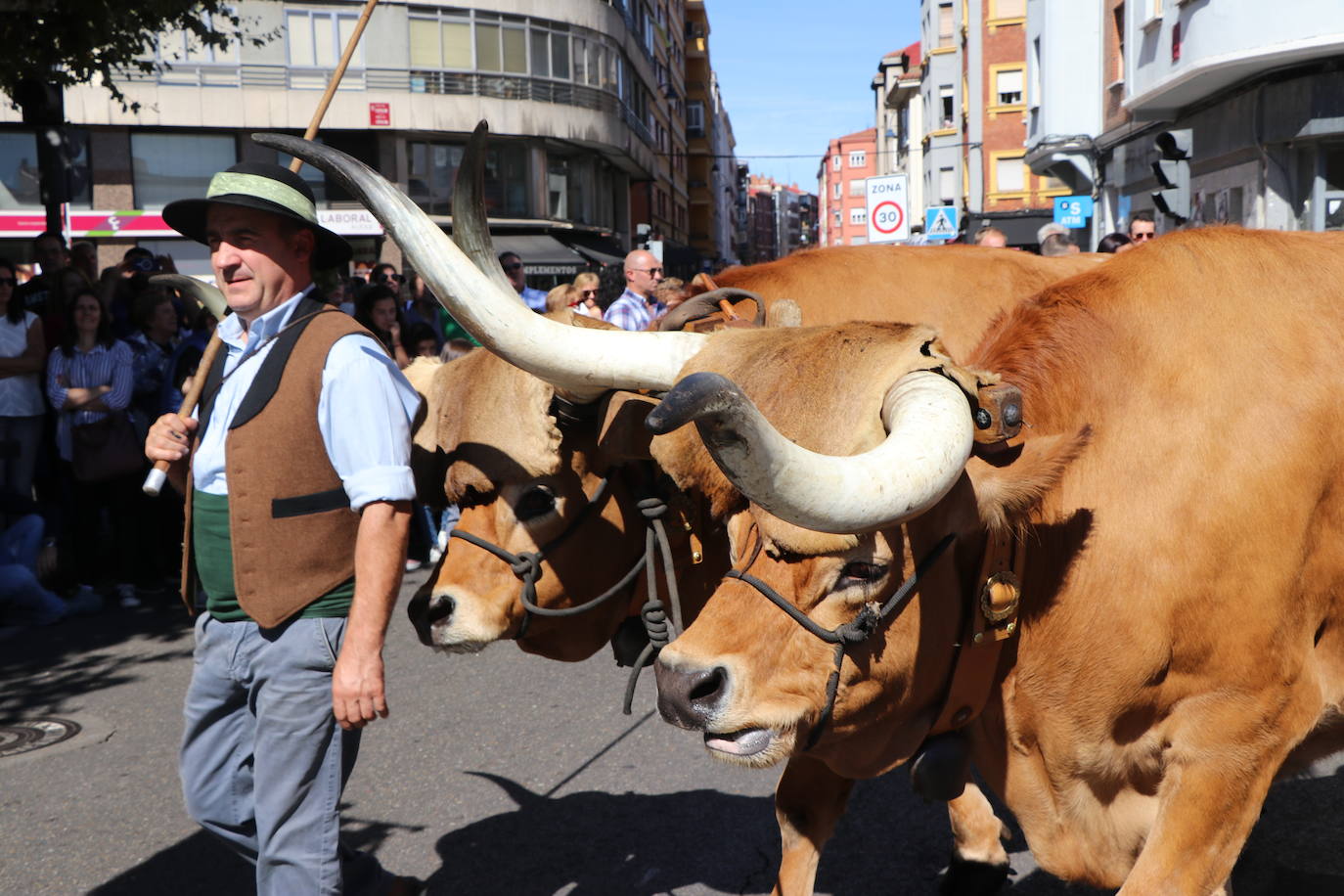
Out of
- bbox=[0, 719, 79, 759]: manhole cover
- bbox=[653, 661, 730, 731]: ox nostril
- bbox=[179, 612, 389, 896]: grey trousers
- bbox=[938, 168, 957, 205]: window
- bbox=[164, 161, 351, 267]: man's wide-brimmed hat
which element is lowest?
bbox=[0, 719, 79, 759]: manhole cover

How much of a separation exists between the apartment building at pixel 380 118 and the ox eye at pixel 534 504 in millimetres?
26896

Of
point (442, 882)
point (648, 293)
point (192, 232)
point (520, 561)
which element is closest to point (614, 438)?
point (520, 561)

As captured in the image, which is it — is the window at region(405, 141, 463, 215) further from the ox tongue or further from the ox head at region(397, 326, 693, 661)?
the ox tongue

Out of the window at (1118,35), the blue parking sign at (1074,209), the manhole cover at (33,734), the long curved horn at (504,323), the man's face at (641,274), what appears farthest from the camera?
the blue parking sign at (1074,209)

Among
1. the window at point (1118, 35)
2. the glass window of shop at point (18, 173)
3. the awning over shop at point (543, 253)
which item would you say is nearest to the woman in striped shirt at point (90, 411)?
the window at point (1118, 35)

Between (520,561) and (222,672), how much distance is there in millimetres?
771

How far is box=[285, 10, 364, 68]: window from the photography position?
3281 centimetres

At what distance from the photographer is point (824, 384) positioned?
2.34 m

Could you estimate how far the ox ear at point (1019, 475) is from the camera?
2.30 meters

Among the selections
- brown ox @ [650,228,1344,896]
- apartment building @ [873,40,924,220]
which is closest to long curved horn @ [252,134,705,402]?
brown ox @ [650,228,1344,896]

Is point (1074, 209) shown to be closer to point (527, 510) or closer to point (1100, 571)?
point (527, 510)

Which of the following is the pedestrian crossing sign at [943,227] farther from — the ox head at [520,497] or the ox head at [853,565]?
the ox head at [853,565]

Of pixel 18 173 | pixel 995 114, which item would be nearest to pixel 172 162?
pixel 18 173

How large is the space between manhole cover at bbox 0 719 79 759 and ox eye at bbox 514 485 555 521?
3.49 m
